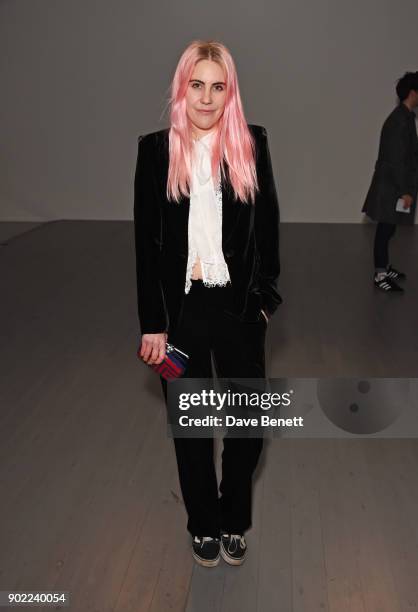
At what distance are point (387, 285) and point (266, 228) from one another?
3.23m

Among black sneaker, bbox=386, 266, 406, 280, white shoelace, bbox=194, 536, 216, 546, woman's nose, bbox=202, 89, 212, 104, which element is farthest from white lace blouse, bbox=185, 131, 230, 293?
black sneaker, bbox=386, 266, 406, 280

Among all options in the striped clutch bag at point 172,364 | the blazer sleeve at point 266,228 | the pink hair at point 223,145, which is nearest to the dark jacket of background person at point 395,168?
the blazer sleeve at point 266,228

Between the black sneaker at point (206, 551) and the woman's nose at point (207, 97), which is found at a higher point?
the woman's nose at point (207, 97)

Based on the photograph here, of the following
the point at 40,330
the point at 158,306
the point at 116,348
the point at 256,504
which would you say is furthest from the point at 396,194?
the point at 158,306

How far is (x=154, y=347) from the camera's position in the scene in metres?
1.83

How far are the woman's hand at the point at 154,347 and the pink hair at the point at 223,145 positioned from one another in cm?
37

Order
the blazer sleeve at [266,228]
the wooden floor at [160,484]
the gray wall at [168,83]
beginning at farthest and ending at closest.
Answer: the gray wall at [168,83]
the wooden floor at [160,484]
the blazer sleeve at [266,228]

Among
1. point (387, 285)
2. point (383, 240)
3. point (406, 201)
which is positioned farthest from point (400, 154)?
point (387, 285)

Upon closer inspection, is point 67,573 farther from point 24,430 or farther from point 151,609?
point 24,430

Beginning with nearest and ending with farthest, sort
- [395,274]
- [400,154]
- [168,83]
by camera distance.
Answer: [400,154], [395,274], [168,83]

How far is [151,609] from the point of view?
6.15ft

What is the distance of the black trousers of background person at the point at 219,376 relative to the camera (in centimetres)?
184

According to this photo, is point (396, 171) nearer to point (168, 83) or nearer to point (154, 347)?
point (154, 347)

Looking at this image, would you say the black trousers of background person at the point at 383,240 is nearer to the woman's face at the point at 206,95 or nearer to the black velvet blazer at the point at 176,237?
the black velvet blazer at the point at 176,237
